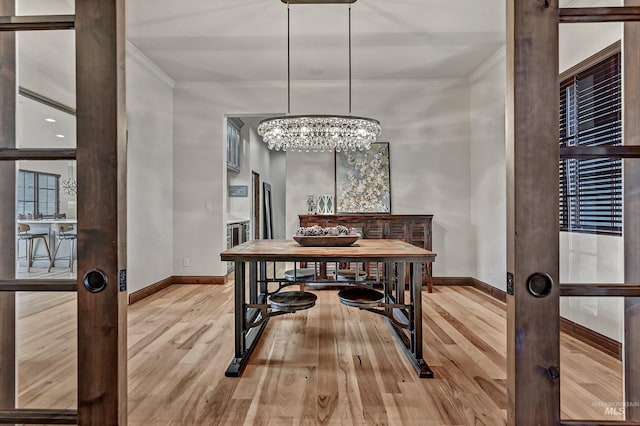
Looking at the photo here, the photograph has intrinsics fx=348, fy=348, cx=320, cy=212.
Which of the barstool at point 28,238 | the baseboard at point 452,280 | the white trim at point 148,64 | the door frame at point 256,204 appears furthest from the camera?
the door frame at point 256,204

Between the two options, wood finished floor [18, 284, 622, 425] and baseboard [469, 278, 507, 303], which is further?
baseboard [469, 278, 507, 303]

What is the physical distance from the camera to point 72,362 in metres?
2.28

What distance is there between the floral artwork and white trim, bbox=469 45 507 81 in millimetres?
1401

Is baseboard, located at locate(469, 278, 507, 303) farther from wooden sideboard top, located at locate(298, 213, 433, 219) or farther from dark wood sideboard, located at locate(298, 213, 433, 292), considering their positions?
wooden sideboard top, located at locate(298, 213, 433, 219)

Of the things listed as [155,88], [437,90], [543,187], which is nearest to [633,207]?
[543,187]

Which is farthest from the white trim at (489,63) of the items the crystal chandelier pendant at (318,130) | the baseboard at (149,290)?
the baseboard at (149,290)

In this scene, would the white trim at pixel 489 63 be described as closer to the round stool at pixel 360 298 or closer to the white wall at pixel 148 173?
the round stool at pixel 360 298

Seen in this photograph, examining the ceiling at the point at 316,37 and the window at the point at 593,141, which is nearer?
the window at the point at 593,141

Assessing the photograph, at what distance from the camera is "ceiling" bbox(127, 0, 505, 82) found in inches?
122

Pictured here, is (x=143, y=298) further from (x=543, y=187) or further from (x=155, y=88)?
(x=543, y=187)

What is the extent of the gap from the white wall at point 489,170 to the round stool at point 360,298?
6.74 feet

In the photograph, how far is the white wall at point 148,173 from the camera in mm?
3806

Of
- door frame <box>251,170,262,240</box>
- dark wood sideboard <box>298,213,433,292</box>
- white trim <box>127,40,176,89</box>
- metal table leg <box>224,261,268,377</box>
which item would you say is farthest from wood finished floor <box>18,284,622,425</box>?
door frame <box>251,170,262,240</box>

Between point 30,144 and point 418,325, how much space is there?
233 centimetres
